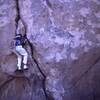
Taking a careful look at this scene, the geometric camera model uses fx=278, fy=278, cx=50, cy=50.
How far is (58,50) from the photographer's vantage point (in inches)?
87.7

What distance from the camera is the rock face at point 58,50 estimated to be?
2221 mm

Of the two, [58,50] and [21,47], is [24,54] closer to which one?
[21,47]

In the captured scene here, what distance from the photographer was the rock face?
2221 millimetres

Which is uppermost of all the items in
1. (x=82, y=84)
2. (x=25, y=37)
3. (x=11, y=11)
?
(x=11, y=11)

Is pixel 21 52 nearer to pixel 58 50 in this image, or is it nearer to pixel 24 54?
pixel 24 54

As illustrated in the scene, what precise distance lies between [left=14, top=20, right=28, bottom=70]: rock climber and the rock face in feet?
0.12

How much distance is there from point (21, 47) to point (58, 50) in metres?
0.31

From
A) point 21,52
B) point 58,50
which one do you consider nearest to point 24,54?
point 21,52

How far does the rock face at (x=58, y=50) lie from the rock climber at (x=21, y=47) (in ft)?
0.12

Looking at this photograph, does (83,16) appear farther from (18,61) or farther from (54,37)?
(18,61)

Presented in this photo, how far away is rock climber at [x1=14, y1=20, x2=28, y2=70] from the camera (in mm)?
2268

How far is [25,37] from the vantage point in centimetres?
231

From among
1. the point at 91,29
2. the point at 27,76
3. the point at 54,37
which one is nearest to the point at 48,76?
the point at 27,76

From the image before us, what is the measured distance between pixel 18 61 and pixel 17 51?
8 centimetres
